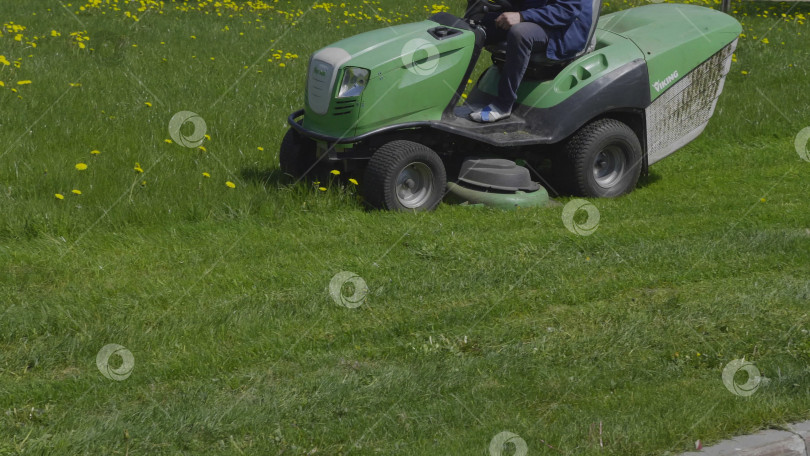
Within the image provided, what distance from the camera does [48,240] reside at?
5.69m

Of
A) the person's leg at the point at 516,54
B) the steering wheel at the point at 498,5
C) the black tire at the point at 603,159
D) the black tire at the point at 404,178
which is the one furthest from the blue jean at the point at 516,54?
the black tire at the point at 404,178

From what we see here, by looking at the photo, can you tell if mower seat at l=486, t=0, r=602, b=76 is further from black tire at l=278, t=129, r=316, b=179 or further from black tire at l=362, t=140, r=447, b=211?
black tire at l=278, t=129, r=316, b=179

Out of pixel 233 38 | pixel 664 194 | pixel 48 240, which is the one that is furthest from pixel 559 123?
pixel 233 38

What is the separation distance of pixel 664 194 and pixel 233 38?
6.43 metres

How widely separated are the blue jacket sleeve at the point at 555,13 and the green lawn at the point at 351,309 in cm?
127

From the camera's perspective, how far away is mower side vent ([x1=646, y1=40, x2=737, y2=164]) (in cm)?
730

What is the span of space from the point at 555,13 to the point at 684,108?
141cm

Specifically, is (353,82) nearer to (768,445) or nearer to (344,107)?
(344,107)

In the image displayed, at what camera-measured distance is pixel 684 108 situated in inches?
293

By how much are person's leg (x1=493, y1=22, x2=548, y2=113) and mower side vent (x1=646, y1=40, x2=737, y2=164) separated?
108 centimetres

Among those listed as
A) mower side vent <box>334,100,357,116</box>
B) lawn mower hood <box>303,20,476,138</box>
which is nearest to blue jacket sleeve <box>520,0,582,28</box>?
lawn mower hood <box>303,20,476,138</box>

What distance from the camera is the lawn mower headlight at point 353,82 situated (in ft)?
20.2

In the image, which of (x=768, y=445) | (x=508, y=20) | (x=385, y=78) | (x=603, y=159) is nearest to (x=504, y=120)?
(x=508, y=20)

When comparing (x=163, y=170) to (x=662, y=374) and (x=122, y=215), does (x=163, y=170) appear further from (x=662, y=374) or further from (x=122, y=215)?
(x=662, y=374)
